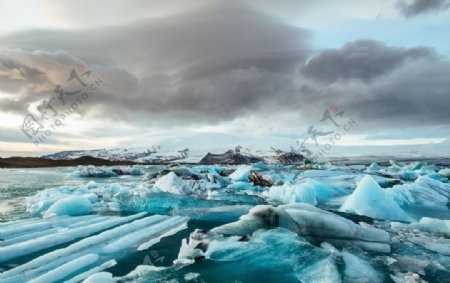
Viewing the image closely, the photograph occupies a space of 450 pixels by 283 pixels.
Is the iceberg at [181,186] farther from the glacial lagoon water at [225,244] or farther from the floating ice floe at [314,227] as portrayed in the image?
the floating ice floe at [314,227]

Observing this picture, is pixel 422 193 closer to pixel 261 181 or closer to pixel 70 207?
pixel 261 181

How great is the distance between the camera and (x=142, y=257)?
6031 mm

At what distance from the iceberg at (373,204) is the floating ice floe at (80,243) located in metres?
6.11

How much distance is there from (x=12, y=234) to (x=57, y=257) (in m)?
2.62

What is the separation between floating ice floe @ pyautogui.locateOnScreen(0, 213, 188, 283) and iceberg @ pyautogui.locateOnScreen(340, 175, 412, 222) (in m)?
6.11

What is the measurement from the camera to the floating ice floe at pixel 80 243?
4.92 meters

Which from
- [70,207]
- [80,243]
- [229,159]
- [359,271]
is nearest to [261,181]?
[70,207]

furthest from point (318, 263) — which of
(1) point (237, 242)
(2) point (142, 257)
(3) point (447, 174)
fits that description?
(3) point (447, 174)

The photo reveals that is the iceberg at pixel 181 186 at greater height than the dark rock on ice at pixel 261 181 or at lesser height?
greater

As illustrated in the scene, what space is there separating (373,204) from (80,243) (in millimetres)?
9263

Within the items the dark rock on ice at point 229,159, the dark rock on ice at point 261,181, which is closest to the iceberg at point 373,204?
the dark rock on ice at point 261,181

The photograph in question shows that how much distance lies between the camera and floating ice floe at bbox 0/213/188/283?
492 centimetres

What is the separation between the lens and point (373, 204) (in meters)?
11.0

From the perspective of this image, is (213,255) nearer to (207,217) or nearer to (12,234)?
(207,217)
